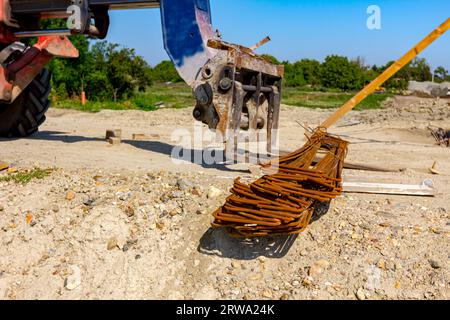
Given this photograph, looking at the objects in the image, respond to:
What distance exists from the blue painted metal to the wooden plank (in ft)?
6.60

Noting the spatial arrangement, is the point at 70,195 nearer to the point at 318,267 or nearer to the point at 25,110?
the point at 318,267

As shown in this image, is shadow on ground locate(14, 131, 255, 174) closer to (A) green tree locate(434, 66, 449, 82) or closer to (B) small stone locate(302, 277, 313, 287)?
(B) small stone locate(302, 277, 313, 287)

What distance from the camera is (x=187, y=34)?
5.36 metres

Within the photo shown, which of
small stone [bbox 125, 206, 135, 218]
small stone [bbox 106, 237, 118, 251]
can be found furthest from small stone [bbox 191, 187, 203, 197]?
small stone [bbox 106, 237, 118, 251]

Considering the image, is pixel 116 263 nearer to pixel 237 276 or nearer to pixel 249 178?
pixel 237 276

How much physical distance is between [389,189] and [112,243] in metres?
2.38

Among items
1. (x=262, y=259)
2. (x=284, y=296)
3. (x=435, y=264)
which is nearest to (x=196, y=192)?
(x=262, y=259)

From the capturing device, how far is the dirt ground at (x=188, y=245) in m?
3.29

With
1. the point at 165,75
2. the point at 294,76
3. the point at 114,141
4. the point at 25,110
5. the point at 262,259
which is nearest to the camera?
the point at 262,259

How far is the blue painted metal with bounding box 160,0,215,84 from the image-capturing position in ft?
17.4

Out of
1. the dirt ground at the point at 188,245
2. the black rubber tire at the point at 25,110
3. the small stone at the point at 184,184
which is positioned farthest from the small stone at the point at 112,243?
the black rubber tire at the point at 25,110

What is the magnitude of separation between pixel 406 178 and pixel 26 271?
11.8 ft

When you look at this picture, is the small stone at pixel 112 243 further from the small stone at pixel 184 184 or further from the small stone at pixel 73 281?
the small stone at pixel 184 184

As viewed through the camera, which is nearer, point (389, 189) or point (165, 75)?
point (389, 189)
